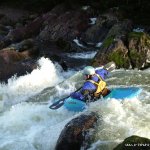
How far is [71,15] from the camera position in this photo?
→ 20031 millimetres

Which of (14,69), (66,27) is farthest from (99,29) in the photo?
(14,69)

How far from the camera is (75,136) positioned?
336 inches

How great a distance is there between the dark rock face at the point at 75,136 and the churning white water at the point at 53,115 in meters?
0.26

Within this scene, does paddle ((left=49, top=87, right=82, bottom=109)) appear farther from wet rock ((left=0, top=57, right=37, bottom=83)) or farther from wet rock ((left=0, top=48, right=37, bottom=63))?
wet rock ((left=0, top=48, right=37, bottom=63))

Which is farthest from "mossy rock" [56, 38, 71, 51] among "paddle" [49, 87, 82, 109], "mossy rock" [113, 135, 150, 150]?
"mossy rock" [113, 135, 150, 150]

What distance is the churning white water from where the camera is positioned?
913 cm

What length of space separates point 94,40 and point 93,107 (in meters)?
8.07

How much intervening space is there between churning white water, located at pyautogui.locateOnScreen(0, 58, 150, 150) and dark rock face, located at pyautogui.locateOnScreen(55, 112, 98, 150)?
263 mm

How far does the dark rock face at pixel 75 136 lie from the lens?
848 cm

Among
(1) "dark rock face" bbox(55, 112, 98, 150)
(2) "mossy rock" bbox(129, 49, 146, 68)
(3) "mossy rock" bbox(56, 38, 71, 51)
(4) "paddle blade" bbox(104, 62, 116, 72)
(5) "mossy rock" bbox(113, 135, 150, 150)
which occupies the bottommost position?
(3) "mossy rock" bbox(56, 38, 71, 51)

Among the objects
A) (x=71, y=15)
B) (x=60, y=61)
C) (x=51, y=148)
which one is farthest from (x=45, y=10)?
(x=51, y=148)

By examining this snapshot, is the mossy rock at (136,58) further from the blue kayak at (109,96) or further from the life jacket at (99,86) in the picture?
the life jacket at (99,86)

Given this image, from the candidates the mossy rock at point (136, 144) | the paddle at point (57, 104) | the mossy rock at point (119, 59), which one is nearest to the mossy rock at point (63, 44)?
the mossy rock at point (119, 59)

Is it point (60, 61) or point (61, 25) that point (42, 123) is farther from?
point (61, 25)
